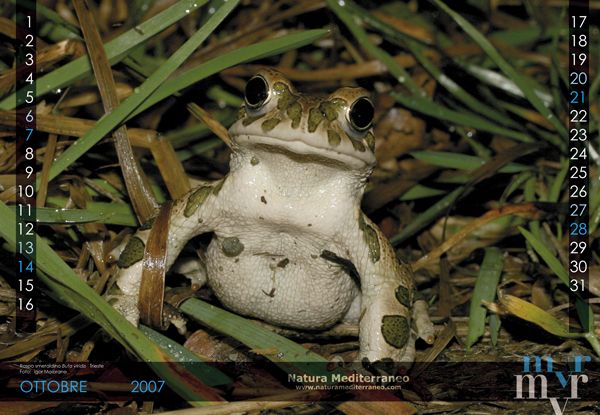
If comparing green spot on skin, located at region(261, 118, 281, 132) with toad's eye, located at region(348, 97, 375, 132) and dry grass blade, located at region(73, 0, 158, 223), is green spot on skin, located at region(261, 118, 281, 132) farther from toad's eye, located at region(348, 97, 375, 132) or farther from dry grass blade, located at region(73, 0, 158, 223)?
dry grass blade, located at region(73, 0, 158, 223)

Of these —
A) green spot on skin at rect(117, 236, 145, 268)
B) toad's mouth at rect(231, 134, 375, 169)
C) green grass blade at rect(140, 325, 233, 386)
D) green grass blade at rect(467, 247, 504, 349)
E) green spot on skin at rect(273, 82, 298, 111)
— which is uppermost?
green spot on skin at rect(273, 82, 298, 111)

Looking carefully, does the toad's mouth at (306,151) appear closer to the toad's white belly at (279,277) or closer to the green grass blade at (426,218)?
the toad's white belly at (279,277)

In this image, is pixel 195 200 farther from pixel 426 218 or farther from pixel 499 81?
pixel 499 81

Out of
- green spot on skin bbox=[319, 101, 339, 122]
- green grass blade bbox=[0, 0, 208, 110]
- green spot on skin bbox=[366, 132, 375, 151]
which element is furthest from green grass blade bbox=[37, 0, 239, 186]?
green spot on skin bbox=[366, 132, 375, 151]

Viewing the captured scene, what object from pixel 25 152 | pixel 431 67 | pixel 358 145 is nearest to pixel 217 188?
pixel 358 145

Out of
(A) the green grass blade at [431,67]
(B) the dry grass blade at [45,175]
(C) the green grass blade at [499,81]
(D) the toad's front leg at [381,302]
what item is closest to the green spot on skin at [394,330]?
(D) the toad's front leg at [381,302]

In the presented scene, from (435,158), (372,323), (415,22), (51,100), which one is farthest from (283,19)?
(372,323)
